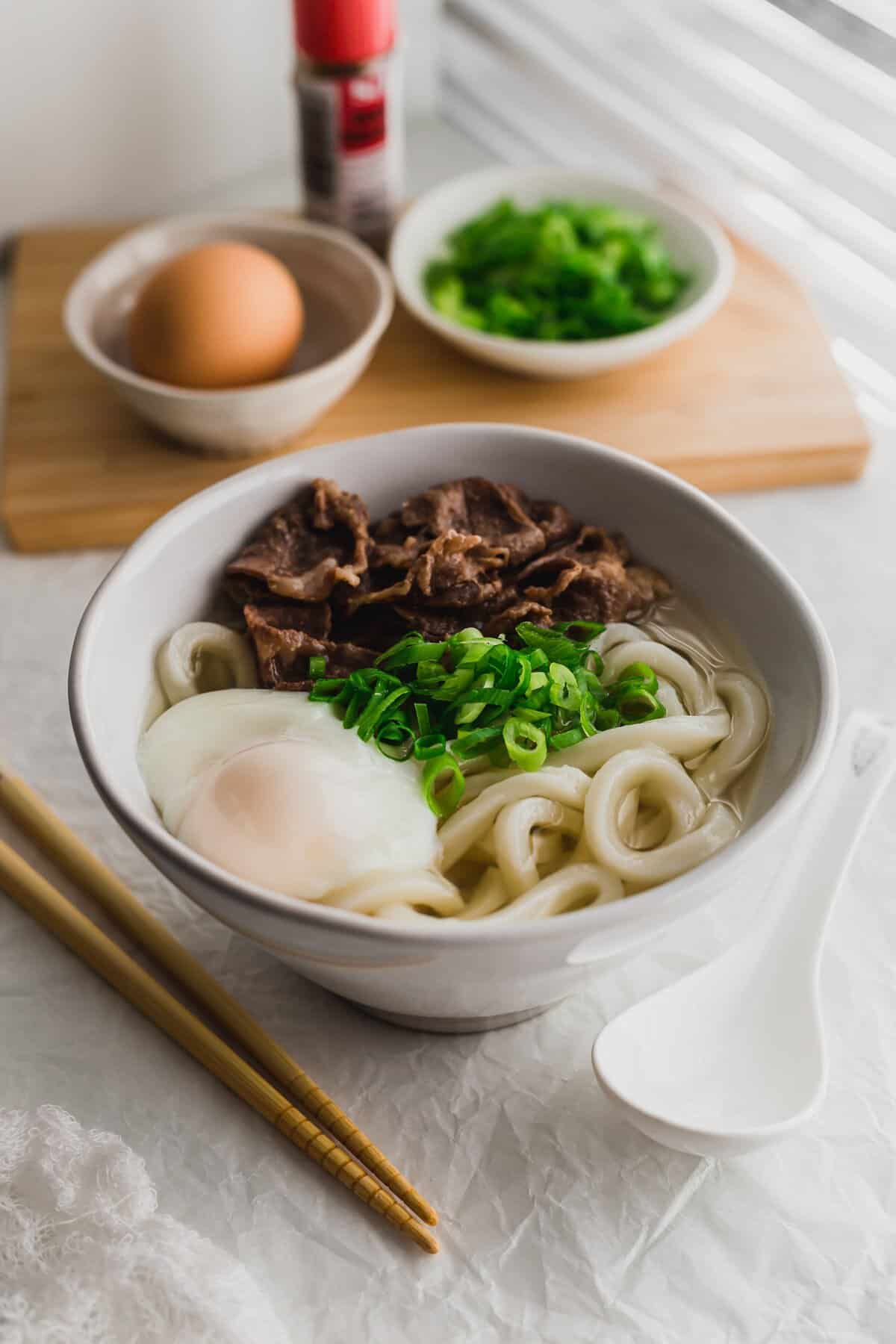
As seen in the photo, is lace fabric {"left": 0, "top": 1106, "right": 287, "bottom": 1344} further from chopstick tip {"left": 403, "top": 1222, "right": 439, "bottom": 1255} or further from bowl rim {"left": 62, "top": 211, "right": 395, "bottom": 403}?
bowl rim {"left": 62, "top": 211, "right": 395, "bottom": 403}

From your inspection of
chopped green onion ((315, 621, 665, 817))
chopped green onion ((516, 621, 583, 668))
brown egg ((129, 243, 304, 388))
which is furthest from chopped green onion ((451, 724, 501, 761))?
brown egg ((129, 243, 304, 388))

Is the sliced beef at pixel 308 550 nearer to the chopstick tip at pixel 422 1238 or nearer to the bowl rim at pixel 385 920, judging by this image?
the bowl rim at pixel 385 920

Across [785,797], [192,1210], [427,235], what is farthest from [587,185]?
[192,1210]

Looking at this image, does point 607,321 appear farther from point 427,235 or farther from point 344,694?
point 344,694

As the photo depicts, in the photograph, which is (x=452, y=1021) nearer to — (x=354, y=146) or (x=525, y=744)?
(x=525, y=744)

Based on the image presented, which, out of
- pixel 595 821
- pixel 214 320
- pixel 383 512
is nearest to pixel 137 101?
pixel 214 320
